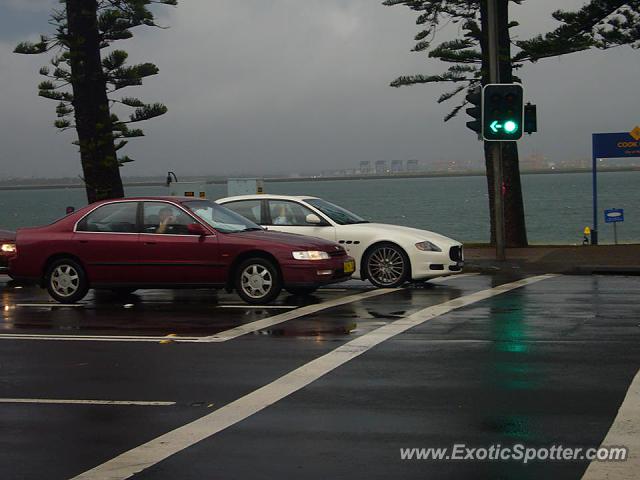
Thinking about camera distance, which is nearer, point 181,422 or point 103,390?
point 181,422

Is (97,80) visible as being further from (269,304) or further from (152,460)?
(152,460)

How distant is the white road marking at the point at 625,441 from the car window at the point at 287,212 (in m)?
9.57

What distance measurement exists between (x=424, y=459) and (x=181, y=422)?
198 cm

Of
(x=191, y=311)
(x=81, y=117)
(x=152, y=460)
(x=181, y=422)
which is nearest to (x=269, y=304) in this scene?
(x=191, y=311)

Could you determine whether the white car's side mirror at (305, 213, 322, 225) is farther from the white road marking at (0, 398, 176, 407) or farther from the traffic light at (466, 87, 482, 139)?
the white road marking at (0, 398, 176, 407)

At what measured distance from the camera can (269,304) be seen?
15.1m

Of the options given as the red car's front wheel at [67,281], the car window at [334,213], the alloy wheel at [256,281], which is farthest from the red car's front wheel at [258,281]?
the car window at [334,213]

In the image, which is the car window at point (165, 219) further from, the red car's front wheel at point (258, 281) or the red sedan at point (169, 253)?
the red car's front wheel at point (258, 281)

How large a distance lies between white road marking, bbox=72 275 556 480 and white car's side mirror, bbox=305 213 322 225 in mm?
4709

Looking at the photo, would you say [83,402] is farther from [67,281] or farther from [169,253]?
[67,281]

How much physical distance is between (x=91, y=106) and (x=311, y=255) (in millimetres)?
12855

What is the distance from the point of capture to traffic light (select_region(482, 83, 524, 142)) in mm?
20502

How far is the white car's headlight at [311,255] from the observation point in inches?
593

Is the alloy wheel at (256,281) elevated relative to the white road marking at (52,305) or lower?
elevated
